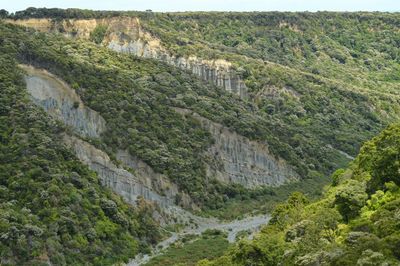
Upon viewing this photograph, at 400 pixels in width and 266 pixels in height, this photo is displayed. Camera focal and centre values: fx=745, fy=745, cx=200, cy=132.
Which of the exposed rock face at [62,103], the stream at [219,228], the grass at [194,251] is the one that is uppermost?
the exposed rock face at [62,103]

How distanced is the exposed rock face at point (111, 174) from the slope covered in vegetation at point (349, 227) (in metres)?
31.2

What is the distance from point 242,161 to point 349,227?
68714 millimetres

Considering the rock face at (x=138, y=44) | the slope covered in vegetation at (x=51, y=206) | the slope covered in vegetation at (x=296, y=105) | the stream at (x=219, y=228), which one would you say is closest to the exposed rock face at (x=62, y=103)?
the slope covered in vegetation at (x=51, y=206)

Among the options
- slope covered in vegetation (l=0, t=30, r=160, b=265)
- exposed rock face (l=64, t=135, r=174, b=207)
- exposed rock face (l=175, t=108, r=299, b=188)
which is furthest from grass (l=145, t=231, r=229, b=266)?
exposed rock face (l=175, t=108, r=299, b=188)

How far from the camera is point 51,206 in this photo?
7744 centimetres

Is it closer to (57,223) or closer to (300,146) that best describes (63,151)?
(57,223)

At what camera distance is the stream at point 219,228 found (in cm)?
8201

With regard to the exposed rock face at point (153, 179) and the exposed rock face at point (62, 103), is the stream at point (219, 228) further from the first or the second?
the exposed rock face at point (62, 103)

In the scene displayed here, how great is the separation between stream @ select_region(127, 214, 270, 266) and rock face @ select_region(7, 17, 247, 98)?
6742cm

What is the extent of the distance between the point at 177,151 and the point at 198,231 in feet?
66.5

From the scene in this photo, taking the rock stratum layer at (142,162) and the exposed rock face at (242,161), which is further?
the exposed rock face at (242,161)

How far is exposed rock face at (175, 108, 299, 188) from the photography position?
11400cm

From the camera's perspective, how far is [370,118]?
168 m

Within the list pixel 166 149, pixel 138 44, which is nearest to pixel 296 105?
pixel 138 44
